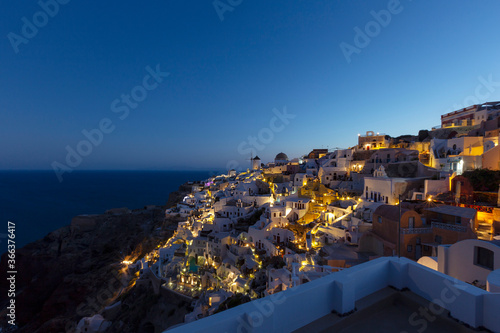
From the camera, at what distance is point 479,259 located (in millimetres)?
6395

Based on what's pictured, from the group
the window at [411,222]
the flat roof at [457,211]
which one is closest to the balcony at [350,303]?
the window at [411,222]

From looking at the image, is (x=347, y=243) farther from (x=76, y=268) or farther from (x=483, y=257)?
(x=76, y=268)

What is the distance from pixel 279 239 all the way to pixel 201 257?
9.38 meters

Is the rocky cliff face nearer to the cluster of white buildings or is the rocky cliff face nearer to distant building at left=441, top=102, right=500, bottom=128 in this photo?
the cluster of white buildings

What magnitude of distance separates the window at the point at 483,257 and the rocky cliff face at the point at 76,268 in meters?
32.1

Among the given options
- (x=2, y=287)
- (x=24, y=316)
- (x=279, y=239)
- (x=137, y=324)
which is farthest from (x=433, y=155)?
(x=2, y=287)

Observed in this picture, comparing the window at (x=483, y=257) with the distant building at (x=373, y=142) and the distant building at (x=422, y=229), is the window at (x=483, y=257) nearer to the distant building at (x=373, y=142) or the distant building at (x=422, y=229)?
the distant building at (x=422, y=229)

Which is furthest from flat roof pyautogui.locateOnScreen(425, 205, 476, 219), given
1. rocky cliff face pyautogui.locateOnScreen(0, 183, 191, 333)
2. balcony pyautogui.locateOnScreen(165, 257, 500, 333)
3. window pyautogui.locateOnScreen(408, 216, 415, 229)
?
rocky cliff face pyautogui.locateOnScreen(0, 183, 191, 333)

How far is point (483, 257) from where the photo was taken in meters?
6.34

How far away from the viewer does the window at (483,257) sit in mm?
6172

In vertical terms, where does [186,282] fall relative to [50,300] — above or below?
above

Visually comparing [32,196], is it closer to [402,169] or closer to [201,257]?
[201,257]

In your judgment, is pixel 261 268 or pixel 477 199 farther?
pixel 261 268

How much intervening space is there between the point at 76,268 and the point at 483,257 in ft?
155
